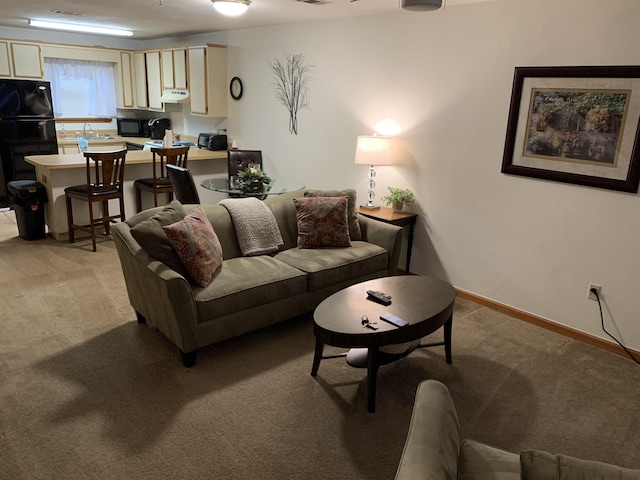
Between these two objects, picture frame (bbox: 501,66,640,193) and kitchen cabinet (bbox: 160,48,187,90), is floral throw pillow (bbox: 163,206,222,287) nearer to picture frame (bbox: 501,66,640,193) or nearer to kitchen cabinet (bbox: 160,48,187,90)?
picture frame (bbox: 501,66,640,193)

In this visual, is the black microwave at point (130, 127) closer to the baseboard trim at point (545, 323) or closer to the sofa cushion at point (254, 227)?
the sofa cushion at point (254, 227)

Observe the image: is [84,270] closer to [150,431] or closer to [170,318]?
[170,318]

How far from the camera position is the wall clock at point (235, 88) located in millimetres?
6099

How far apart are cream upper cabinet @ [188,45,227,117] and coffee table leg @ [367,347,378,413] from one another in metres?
4.72

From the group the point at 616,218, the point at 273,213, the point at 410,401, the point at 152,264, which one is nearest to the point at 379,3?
the point at 273,213

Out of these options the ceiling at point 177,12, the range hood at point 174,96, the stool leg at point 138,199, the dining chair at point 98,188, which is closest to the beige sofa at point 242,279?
the ceiling at point 177,12

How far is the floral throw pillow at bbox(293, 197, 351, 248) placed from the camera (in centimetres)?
379

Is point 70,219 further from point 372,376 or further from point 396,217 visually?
point 372,376

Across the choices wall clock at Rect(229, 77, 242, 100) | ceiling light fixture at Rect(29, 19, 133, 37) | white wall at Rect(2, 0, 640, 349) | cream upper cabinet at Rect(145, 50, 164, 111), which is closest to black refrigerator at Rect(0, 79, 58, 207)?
ceiling light fixture at Rect(29, 19, 133, 37)

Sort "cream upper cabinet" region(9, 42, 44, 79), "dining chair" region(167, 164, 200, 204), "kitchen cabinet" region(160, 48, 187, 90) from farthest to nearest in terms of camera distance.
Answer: "kitchen cabinet" region(160, 48, 187, 90)
"cream upper cabinet" region(9, 42, 44, 79)
"dining chair" region(167, 164, 200, 204)

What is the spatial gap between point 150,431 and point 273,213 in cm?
200

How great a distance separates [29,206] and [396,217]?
12.4 feet

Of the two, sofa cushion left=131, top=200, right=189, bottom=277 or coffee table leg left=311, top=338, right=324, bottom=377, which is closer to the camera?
coffee table leg left=311, top=338, right=324, bottom=377

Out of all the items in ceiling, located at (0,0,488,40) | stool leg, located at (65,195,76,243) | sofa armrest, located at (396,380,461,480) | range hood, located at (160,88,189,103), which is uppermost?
ceiling, located at (0,0,488,40)
